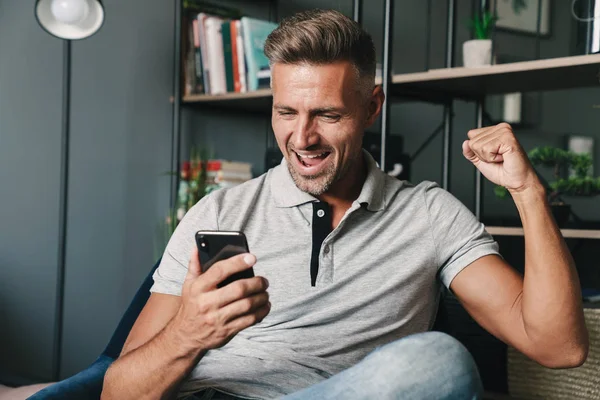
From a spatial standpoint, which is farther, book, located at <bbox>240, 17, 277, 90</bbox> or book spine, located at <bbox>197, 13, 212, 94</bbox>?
book spine, located at <bbox>197, 13, 212, 94</bbox>

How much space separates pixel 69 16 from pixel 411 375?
172cm

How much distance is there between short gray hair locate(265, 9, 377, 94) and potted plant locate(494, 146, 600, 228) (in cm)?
110

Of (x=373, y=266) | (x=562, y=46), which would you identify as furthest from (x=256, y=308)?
(x=562, y=46)

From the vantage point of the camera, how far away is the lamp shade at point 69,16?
230 centimetres

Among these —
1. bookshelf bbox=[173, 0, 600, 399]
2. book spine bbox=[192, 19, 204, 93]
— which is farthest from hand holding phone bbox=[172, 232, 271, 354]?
book spine bbox=[192, 19, 204, 93]

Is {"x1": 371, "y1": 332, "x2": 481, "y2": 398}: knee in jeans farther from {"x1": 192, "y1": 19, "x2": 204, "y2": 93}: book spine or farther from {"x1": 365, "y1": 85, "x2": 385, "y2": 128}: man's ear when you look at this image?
{"x1": 192, "y1": 19, "x2": 204, "y2": 93}: book spine

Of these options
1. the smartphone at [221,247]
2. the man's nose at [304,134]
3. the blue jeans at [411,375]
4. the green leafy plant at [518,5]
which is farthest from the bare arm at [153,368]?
the green leafy plant at [518,5]

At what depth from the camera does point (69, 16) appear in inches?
90.9

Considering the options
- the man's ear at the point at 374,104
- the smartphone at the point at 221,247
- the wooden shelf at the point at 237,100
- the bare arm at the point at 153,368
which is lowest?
the bare arm at the point at 153,368

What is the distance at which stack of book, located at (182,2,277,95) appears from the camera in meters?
2.89

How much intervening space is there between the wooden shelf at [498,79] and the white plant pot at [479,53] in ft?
0.18

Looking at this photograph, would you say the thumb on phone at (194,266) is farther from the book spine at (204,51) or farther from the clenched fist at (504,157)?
the book spine at (204,51)

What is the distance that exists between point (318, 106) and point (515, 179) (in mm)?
391

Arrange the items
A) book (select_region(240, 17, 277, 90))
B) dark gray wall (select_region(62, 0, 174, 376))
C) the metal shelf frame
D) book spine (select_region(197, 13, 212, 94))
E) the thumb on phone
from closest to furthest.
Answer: the thumb on phone < the metal shelf frame < dark gray wall (select_region(62, 0, 174, 376)) < book (select_region(240, 17, 277, 90)) < book spine (select_region(197, 13, 212, 94))
